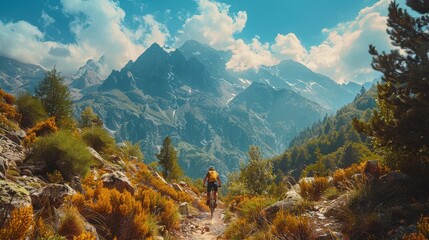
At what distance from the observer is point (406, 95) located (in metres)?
8.84

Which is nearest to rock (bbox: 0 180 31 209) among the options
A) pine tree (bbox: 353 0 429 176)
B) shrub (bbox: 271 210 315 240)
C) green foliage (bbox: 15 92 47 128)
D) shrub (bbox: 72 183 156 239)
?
shrub (bbox: 72 183 156 239)

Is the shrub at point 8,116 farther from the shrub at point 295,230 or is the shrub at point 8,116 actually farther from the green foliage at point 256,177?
the green foliage at point 256,177

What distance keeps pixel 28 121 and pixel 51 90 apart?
7.00 m

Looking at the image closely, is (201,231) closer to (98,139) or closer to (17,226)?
(17,226)

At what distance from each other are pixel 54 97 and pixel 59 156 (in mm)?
18004

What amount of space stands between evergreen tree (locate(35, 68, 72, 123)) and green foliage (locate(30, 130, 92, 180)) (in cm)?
1583

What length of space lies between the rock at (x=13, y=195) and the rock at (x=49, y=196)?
0.61m

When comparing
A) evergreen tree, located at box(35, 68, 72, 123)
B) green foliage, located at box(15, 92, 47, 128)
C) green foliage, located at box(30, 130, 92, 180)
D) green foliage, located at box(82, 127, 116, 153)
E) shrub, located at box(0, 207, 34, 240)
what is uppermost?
evergreen tree, located at box(35, 68, 72, 123)

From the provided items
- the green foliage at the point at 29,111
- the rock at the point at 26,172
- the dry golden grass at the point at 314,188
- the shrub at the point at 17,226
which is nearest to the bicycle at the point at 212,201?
the dry golden grass at the point at 314,188

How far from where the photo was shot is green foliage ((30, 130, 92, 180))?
1257cm

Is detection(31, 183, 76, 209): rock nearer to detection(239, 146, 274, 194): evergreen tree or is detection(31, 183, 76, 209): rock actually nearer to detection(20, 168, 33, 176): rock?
detection(20, 168, 33, 176): rock

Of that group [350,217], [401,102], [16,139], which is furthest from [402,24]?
[16,139]

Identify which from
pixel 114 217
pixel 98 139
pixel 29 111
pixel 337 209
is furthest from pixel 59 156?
pixel 29 111

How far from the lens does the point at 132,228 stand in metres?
8.35
